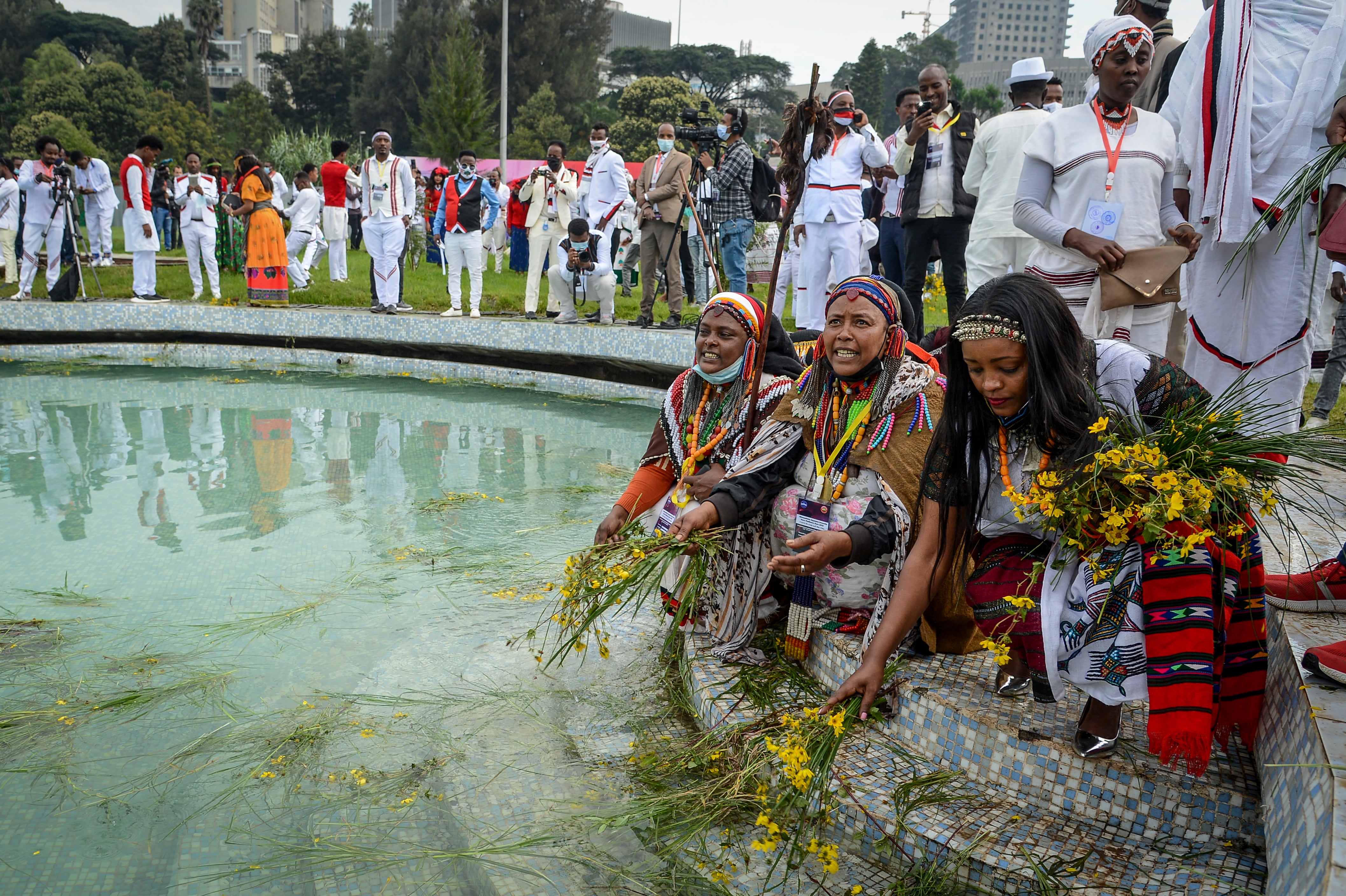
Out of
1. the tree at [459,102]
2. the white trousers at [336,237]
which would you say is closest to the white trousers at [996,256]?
the white trousers at [336,237]

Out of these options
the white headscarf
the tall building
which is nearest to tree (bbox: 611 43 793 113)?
the tall building

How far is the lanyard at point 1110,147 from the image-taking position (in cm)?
368

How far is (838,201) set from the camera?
23.5 ft

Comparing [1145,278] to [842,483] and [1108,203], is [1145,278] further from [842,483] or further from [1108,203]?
[842,483]

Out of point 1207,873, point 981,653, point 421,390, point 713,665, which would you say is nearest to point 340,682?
point 713,665

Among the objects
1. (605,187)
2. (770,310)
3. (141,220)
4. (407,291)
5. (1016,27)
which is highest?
(1016,27)

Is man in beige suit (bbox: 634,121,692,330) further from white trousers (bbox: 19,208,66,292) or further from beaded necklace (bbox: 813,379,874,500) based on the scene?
white trousers (bbox: 19,208,66,292)

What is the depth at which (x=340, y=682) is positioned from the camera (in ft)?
10.4

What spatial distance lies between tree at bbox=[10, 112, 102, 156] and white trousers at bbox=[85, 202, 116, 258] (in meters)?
21.6

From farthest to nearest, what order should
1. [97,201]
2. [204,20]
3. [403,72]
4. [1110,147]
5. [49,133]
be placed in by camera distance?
[204,20], [403,72], [49,133], [97,201], [1110,147]

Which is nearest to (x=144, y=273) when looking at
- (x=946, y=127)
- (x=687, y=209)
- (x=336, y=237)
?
(x=336, y=237)

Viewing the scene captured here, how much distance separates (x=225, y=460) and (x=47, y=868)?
174 inches

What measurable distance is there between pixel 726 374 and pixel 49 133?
41080 millimetres

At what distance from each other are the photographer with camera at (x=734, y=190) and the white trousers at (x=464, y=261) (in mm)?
3077
